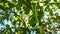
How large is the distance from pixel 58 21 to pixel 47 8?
0.13 m

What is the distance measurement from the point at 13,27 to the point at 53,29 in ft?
0.84

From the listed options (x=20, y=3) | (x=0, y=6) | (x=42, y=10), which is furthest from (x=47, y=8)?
(x=0, y=6)

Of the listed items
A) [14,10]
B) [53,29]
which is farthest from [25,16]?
[53,29]

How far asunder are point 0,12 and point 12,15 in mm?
75

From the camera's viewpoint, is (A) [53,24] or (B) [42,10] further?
(A) [53,24]

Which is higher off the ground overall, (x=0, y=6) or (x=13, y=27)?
(x=0, y=6)

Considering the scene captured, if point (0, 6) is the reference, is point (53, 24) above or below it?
below

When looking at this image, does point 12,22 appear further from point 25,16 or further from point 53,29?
point 53,29

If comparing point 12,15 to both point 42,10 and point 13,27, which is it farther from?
point 42,10

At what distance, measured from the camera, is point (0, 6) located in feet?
2.71

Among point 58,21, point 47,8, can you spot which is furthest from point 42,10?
point 58,21

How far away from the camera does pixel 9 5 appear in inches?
32.5

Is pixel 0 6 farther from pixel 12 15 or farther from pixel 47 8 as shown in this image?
pixel 47 8

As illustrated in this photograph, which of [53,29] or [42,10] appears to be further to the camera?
[53,29]
